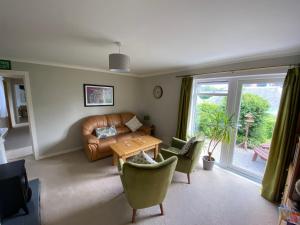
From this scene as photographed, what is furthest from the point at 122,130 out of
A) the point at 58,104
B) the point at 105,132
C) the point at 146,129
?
the point at 58,104

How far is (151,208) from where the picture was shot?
1949 mm

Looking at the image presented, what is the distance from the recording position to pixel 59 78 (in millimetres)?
3318

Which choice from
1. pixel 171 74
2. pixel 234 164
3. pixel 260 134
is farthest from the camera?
pixel 171 74

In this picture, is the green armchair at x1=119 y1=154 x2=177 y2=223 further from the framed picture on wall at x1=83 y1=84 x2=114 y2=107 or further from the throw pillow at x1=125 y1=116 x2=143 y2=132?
the framed picture on wall at x1=83 y1=84 x2=114 y2=107

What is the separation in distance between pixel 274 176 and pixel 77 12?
3371 mm

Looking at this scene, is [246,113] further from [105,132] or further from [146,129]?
[105,132]

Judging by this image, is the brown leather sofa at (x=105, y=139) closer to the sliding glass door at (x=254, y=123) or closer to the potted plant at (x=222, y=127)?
the potted plant at (x=222, y=127)

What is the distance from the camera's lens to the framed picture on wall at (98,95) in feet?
12.4

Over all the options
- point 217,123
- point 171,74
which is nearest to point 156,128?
point 171,74

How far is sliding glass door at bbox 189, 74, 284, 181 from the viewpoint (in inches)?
96.7

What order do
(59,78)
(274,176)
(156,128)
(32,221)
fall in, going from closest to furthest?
(32,221), (274,176), (59,78), (156,128)

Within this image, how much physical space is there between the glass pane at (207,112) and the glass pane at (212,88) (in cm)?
12

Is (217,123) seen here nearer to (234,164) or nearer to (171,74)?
(234,164)

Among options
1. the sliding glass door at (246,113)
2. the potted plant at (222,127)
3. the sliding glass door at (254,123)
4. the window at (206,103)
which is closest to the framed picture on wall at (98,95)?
the window at (206,103)
